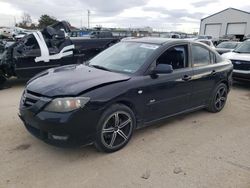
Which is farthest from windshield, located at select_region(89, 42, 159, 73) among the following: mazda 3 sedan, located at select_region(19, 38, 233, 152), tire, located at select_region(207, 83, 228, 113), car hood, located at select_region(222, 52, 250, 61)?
car hood, located at select_region(222, 52, 250, 61)

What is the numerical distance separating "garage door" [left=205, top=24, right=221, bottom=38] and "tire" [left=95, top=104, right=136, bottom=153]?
49.6 metres

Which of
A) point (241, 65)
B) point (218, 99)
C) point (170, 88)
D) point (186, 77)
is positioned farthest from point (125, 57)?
point (241, 65)

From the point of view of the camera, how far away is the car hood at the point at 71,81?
11.2ft

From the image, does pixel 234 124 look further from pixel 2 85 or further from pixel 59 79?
pixel 2 85

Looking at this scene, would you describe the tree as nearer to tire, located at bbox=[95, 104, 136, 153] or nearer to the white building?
the white building

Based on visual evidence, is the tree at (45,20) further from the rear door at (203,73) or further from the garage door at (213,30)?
the rear door at (203,73)

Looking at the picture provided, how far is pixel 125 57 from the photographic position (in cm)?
450

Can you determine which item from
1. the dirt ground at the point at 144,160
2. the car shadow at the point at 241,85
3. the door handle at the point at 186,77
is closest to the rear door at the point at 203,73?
the door handle at the point at 186,77

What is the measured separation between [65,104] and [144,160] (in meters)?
1.32

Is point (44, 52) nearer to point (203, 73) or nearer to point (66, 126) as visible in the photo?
point (203, 73)

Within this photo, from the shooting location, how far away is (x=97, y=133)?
11.6 ft

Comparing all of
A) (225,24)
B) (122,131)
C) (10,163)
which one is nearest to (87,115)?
(122,131)

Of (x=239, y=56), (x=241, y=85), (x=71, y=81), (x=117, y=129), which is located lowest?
(x=241, y=85)

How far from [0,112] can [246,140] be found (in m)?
4.75
